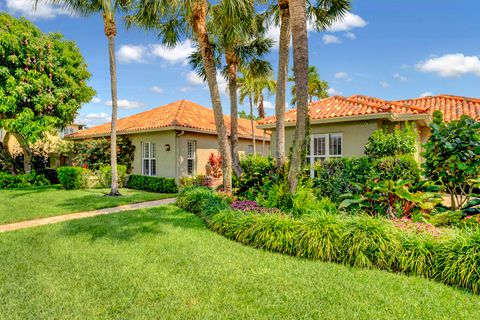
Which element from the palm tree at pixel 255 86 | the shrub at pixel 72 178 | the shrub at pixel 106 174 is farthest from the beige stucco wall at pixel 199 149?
the shrub at pixel 72 178

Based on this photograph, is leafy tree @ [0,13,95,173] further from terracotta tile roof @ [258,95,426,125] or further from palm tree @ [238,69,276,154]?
terracotta tile roof @ [258,95,426,125]

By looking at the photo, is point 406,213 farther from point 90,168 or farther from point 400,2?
point 90,168

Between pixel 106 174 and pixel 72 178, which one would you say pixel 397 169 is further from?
pixel 72 178

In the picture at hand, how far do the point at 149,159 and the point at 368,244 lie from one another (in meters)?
15.4

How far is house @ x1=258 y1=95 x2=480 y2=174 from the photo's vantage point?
12.0m

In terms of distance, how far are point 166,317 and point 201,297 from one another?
0.61 m

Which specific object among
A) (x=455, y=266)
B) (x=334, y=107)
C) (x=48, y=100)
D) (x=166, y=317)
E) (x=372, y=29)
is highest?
(x=372, y=29)

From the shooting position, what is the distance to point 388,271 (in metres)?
4.91

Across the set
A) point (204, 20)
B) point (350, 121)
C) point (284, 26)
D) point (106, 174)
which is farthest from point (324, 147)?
point (106, 174)

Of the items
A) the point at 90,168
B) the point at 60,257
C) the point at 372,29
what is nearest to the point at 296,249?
the point at 60,257

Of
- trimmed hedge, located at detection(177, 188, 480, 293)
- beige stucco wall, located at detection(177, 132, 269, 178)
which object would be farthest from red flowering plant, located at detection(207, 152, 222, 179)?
trimmed hedge, located at detection(177, 188, 480, 293)

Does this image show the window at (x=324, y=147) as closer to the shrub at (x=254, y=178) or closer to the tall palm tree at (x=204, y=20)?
the shrub at (x=254, y=178)

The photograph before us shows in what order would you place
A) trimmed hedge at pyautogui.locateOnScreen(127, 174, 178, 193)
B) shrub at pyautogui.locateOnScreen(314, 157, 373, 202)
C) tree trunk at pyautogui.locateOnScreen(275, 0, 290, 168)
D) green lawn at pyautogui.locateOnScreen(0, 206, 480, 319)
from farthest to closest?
trimmed hedge at pyautogui.locateOnScreen(127, 174, 178, 193)
tree trunk at pyautogui.locateOnScreen(275, 0, 290, 168)
shrub at pyautogui.locateOnScreen(314, 157, 373, 202)
green lawn at pyautogui.locateOnScreen(0, 206, 480, 319)

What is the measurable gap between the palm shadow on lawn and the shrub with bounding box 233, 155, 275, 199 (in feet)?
8.37
